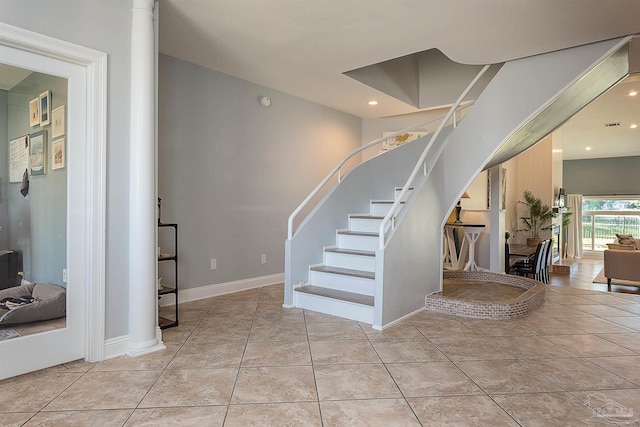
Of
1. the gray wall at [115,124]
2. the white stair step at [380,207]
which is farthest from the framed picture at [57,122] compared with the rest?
the white stair step at [380,207]

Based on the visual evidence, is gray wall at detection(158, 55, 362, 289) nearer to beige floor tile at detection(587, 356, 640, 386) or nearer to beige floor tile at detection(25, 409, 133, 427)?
beige floor tile at detection(25, 409, 133, 427)

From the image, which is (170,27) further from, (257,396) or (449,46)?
(257,396)

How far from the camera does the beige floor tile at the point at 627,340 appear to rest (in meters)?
2.96

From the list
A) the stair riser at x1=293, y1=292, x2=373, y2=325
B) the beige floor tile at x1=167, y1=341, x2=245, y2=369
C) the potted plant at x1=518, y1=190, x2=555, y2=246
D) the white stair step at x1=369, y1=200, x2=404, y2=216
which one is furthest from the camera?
the potted plant at x1=518, y1=190, x2=555, y2=246

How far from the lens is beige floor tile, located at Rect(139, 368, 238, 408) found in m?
2.06

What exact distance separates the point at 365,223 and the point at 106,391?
3.20m

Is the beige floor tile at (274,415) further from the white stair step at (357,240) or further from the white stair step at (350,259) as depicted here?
the white stair step at (357,240)

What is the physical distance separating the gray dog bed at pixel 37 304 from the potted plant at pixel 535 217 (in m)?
8.62

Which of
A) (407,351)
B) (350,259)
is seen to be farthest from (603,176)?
(407,351)

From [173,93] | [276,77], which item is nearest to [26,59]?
[173,93]

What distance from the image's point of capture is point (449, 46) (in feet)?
12.4

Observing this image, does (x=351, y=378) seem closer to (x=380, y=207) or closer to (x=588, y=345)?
(x=588, y=345)

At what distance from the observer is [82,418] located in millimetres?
1896

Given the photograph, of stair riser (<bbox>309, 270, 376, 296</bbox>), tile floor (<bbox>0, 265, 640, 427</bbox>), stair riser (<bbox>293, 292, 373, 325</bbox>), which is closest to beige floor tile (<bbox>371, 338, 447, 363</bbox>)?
tile floor (<bbox>0, 265, 640, 427</bbox>)
